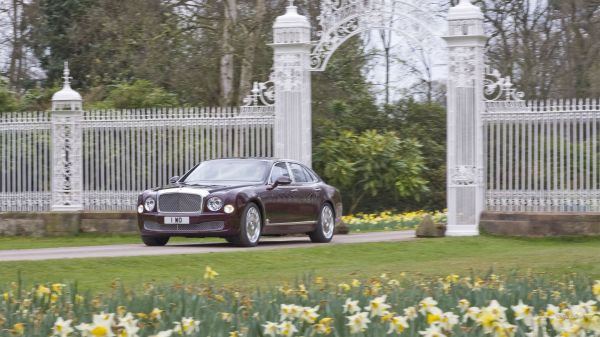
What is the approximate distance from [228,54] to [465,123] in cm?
949

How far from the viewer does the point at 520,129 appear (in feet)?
72.0

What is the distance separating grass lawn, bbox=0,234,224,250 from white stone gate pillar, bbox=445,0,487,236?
4164 mm

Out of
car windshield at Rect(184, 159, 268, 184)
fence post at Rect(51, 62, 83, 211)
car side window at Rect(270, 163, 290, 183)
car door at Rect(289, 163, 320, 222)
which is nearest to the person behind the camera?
car windshield at Rect(184, 159, 268, 184)

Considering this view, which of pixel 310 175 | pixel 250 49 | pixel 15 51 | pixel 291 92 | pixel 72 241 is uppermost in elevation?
pixel 15 51

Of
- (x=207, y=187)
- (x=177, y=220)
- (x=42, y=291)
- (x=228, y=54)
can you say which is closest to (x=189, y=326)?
(x=42, y=291)

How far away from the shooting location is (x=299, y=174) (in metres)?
21.1

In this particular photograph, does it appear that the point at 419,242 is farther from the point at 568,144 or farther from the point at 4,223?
the point at 4,223

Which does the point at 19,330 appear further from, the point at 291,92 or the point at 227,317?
the point at 291,92

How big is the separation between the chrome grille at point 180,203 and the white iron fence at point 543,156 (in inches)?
226

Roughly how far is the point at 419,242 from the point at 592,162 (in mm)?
3495

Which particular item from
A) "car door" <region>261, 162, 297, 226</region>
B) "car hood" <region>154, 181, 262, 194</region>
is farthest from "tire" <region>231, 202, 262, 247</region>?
"car hood" <region>154, 181, 262, 194</region>

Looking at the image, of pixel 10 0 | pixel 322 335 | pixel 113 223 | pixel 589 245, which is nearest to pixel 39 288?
pixel 322 335

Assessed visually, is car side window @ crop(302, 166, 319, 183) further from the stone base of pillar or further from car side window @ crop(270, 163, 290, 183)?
the stone base of pillar

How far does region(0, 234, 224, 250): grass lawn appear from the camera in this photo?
21.3 metres
